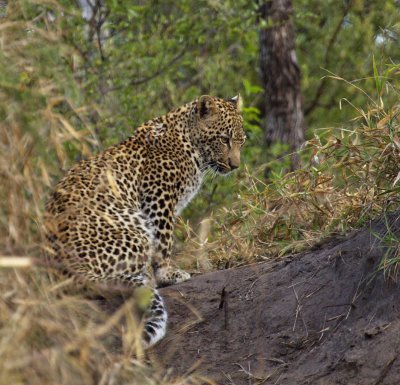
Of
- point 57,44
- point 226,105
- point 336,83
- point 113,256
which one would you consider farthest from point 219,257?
point 336,83

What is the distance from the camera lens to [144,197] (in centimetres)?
923

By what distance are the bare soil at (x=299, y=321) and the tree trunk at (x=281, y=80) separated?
28.2 ft

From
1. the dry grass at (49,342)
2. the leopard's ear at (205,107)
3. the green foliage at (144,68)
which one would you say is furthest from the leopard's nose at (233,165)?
the dry grass at (49,342)

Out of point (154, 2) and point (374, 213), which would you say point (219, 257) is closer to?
point (374, 213)

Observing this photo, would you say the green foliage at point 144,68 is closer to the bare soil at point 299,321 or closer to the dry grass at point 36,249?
the dry grass at point 36,249

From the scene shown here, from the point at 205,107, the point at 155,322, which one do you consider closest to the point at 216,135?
the point at 205,107

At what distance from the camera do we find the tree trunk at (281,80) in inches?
650

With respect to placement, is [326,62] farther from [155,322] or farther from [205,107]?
[155,322]

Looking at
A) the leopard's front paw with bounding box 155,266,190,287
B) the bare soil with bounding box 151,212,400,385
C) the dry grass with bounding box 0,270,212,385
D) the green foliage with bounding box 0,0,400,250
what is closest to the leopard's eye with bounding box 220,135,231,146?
the green foliage with bounding box 0,0,400,250

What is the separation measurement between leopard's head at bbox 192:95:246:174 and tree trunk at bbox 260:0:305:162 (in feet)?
20.1

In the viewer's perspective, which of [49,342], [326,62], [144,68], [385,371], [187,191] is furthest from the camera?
[326,62]

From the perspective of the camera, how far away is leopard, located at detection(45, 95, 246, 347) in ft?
25.9

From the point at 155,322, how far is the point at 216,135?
128 inches

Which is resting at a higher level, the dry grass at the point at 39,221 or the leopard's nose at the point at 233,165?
the dry grass at the point at 39,221
